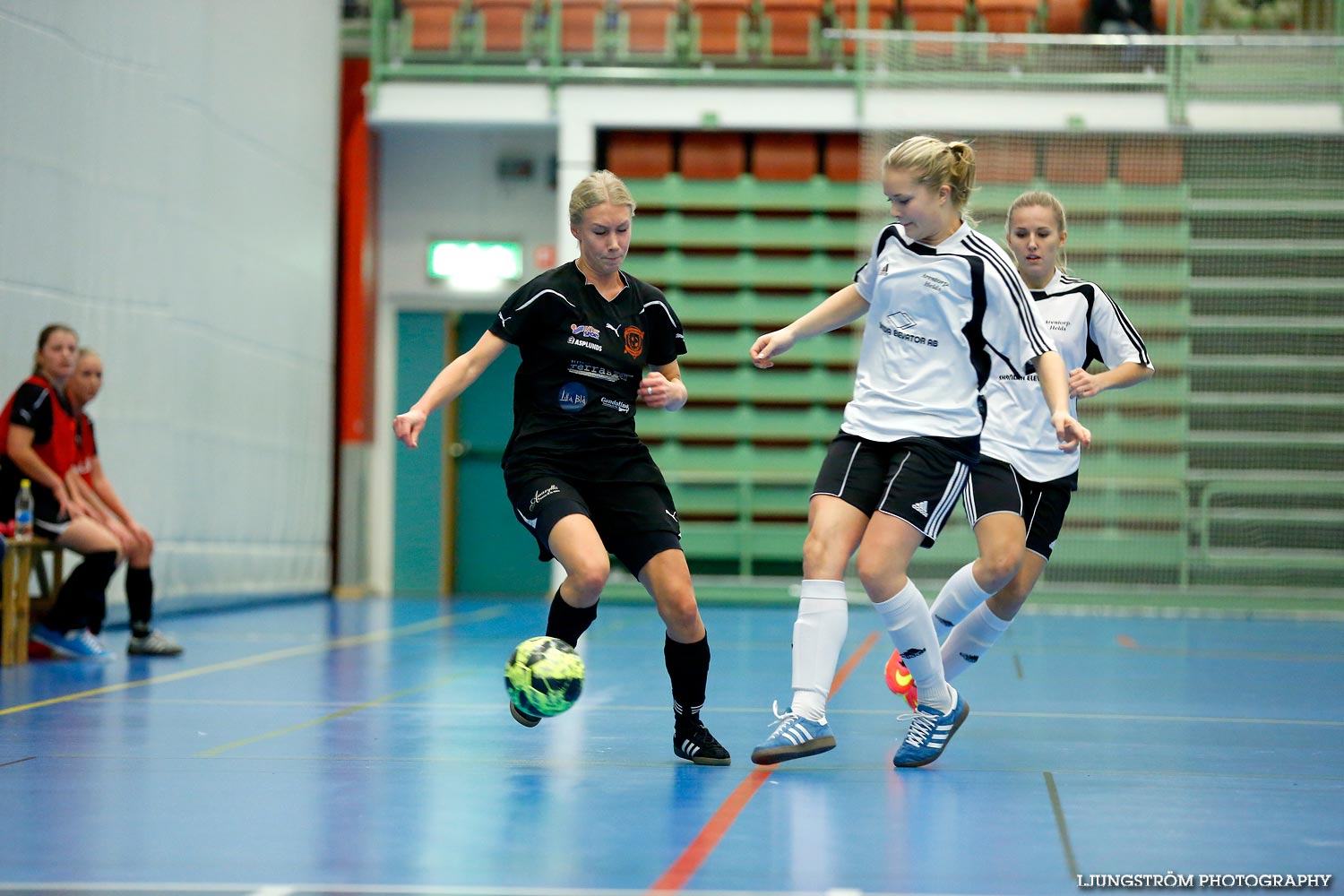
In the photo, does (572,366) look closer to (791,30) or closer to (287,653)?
(287,653)

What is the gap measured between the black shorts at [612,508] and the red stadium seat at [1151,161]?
10772mm

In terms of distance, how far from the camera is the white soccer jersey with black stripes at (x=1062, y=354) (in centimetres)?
517

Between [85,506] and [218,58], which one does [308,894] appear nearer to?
[85,506]

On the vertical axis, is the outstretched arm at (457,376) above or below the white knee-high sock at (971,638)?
above

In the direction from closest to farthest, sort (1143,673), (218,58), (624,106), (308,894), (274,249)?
1. (308,894)
2. (1143,673)
3. (218,58)
4. (274,249)
5. (624,106)

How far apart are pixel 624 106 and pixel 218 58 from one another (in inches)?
156

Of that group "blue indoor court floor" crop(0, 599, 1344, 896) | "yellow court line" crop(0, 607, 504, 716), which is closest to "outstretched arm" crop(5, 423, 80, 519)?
"blue indoor court floor" crop(0, 599, 1344, 896)

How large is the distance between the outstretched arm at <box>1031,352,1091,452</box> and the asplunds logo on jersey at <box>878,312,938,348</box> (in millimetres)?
353

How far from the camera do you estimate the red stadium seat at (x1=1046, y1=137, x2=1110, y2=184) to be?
13898 millimetres

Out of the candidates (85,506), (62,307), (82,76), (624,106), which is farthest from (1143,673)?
(624,106)

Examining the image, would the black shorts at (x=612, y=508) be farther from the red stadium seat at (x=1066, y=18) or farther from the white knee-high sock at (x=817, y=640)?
the red stadium seat at (x=1066, y=18)

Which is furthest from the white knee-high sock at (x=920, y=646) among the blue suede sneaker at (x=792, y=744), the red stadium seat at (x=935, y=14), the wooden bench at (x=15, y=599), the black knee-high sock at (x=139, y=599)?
the red stadium seat at (x=935, y=14)

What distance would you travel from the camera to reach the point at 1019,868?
2971 mm

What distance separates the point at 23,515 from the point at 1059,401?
530 centimetres
